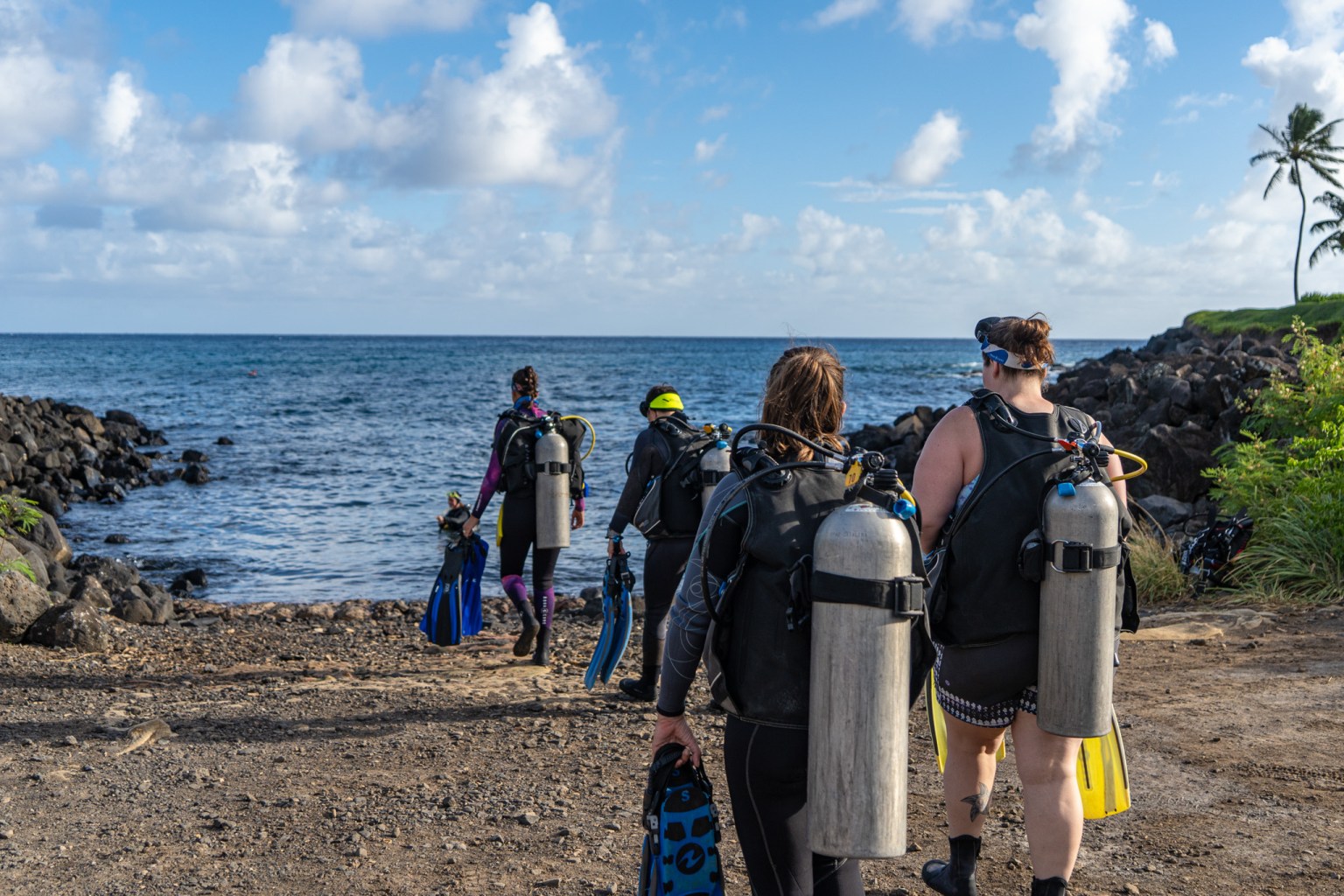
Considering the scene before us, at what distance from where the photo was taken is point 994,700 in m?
3.40

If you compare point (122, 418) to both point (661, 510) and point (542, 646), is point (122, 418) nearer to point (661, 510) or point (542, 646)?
point (542, 646)

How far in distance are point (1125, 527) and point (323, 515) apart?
1790 centimetres

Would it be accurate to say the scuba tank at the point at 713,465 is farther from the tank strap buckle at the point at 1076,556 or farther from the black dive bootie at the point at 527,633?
the tank strap buckle at the point at 1076,556

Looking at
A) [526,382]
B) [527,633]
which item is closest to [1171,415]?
[527,633]

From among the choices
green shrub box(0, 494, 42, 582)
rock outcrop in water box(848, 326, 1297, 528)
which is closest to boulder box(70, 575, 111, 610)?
green shrub box(0, 494, 42, 582)

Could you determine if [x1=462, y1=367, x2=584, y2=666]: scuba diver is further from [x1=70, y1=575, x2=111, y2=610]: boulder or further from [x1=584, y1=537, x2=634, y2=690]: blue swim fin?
[x1=70, y1=575, x2=111, y2=610]: boulder

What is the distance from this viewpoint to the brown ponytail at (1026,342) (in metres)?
3.47

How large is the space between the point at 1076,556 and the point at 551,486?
471 cm

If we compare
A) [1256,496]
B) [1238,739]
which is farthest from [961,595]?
[1256,496]

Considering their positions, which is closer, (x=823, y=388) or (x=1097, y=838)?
(x=823, y=388)

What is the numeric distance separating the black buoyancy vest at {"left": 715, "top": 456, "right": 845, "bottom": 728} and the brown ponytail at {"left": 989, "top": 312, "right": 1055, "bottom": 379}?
3.27 ft

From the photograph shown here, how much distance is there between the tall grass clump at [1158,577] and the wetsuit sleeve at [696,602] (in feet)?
24.3

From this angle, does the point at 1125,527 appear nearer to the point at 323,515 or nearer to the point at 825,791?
the point at 825,791

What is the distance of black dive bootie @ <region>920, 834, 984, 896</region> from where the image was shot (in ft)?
12.7
